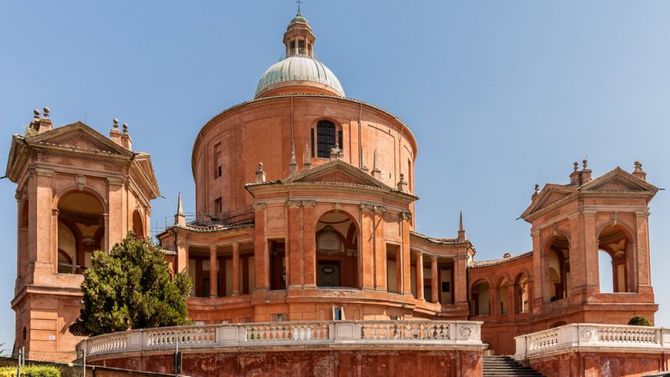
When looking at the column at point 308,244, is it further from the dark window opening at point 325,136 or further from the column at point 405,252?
the dark window opening at point 325,136

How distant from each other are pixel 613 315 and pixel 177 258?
80.8 feet

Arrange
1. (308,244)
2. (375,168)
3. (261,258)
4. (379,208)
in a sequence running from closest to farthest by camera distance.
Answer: (308,244), (261,258), (379,208), (375,168)

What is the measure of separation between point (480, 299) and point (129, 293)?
34143 millimetres

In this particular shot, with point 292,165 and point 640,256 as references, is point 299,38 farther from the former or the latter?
point 640,256

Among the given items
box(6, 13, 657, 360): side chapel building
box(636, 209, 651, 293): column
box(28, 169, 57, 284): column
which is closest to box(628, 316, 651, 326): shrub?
box(6, 13, 657, 360): side chapel building

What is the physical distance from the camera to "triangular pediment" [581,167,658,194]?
48.5m

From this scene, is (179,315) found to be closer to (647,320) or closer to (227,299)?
(227,299)

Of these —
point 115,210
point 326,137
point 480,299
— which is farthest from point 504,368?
point 480,299

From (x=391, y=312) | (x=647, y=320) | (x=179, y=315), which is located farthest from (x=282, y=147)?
(x=647, y=320)

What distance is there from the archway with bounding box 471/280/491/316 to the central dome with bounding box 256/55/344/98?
56.3ft

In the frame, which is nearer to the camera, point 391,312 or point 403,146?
point 391,312

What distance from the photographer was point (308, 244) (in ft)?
150

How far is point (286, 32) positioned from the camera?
206 ft

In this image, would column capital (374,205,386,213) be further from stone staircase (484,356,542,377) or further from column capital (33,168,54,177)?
column capital (33,168,54,177)
